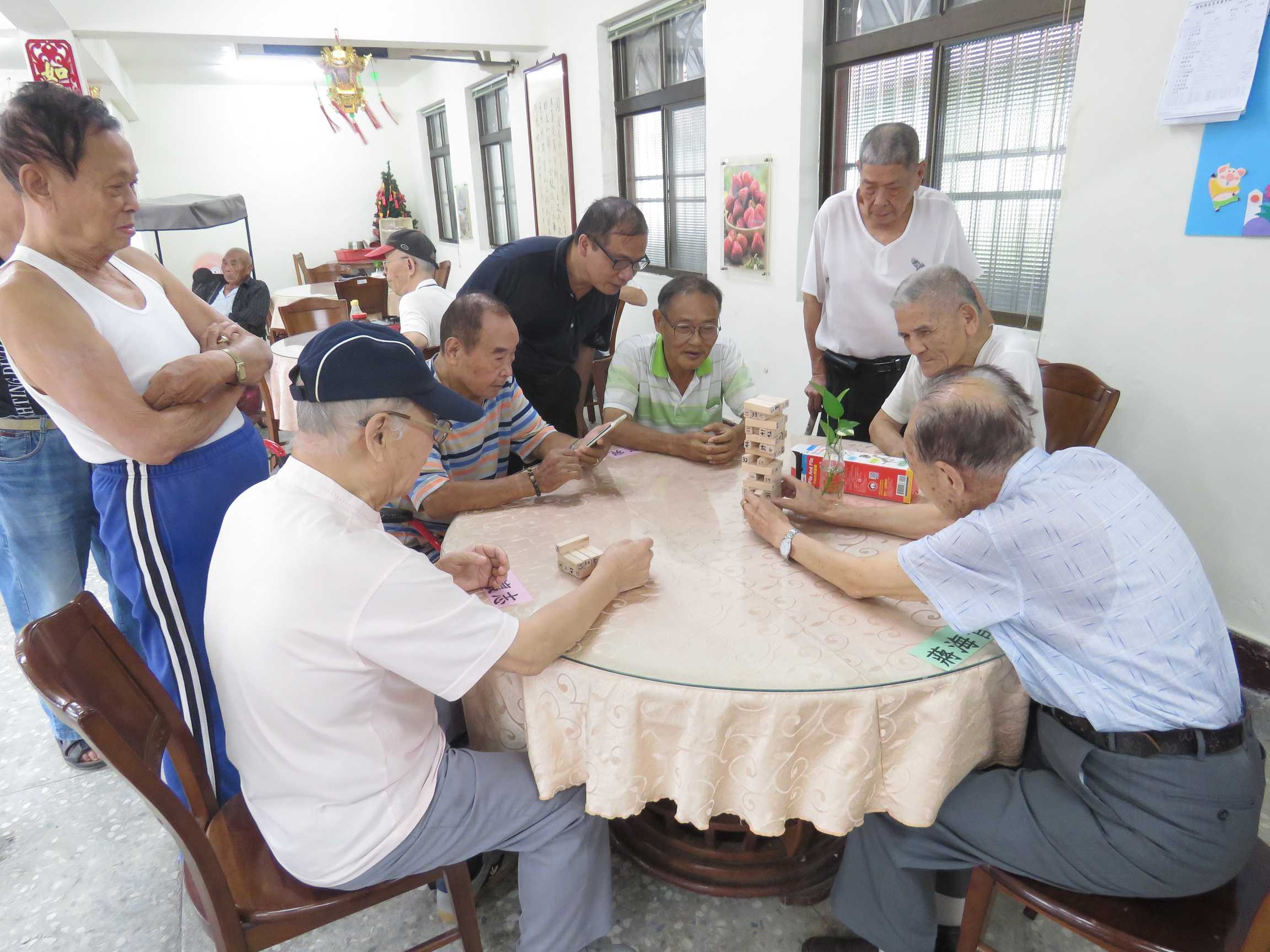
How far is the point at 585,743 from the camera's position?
126 centimetres

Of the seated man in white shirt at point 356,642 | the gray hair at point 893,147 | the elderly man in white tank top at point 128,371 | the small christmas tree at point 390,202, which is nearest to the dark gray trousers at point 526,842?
the seated man in white shirt at point 356,642

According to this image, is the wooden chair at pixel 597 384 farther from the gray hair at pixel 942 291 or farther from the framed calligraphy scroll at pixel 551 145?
the framed calligraphy scroll at pixel 551 145

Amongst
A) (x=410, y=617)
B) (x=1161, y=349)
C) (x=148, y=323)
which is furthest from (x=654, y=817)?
(x=1161, y=349)

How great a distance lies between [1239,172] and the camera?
6.68 feet

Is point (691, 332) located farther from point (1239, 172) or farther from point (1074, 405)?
point (1239, 172)

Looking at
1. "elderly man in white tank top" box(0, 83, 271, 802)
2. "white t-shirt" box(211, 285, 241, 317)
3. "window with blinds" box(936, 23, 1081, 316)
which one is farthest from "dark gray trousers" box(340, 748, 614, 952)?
"white t-shirt" box(211, 285, 241, 317)

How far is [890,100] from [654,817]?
3251 mm

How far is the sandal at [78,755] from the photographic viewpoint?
7.36ft

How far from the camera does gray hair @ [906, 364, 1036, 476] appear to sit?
119 centimetres

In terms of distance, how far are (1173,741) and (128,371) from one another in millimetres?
1970

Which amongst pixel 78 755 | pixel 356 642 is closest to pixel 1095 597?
pixel 356 642

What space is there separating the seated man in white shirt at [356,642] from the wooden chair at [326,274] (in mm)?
8446

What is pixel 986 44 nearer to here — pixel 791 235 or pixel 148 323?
pixel 791 235

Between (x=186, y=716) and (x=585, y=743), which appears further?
(x=186, y=716)
